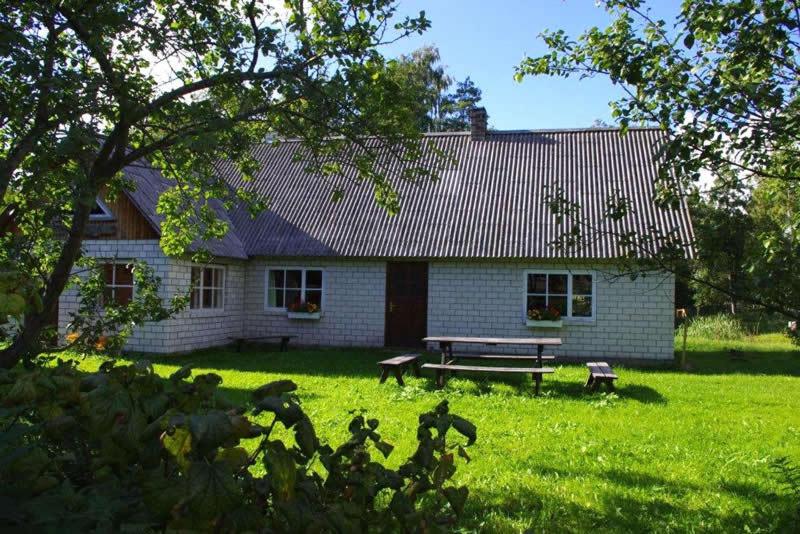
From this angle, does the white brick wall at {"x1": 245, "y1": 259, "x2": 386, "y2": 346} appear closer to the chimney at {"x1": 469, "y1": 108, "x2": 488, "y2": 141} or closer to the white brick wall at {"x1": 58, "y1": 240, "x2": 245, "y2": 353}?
the white brick wall at {"x1": 58, "y1": 240, "x2": 245, "y2": 353}

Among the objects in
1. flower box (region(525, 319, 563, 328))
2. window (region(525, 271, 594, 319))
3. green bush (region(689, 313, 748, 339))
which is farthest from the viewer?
green bush (region(689, 313, 748, 339))

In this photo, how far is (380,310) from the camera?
16469 mm

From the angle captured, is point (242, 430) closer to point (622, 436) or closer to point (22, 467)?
point (22, 467)

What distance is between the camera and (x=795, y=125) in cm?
362

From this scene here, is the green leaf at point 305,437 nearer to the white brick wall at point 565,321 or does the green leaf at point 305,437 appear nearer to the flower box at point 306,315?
the white brick wall at point 565,321

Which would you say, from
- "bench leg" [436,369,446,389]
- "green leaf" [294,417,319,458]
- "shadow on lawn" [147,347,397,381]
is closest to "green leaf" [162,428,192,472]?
"green leaf" [294,417,319,458]

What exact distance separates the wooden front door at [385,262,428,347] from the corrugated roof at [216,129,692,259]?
712 millimetres

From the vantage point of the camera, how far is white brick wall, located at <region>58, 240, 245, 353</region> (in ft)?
47.2

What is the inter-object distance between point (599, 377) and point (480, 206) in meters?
7.65

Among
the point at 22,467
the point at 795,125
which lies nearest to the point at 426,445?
the point at 22,467

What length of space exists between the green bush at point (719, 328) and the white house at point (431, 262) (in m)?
8.48

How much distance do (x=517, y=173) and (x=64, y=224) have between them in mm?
14213

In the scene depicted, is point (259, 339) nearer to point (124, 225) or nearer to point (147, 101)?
point (124, 225)

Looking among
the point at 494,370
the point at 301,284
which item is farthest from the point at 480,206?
the point at 494,370
